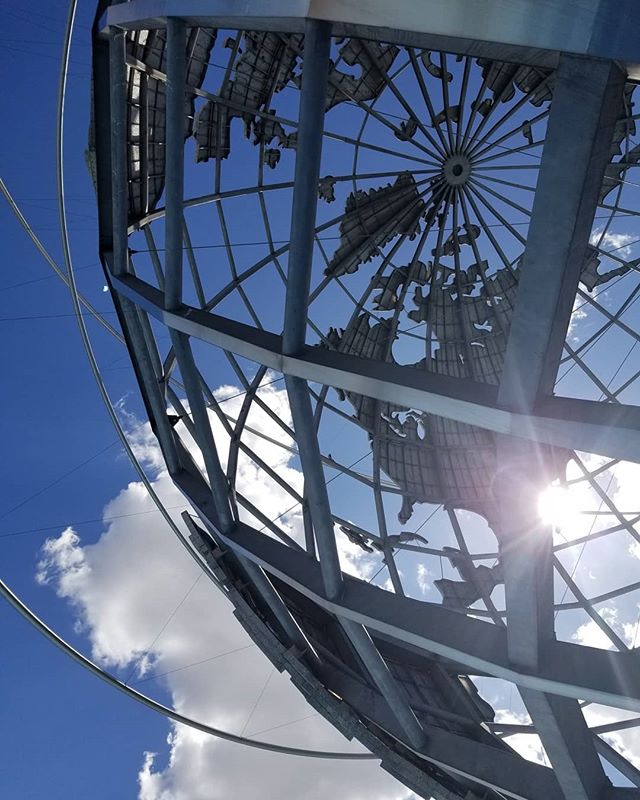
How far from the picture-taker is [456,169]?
20281 millimetres

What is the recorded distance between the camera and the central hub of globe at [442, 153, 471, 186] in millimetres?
20094

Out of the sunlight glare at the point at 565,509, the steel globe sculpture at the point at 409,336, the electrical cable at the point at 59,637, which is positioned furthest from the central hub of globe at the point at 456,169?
the electrical cable at the point at 59,637

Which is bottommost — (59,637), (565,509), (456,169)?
(59,637)

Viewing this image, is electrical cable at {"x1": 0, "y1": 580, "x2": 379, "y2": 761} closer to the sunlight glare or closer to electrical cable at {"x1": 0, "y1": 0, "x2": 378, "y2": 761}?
electrical cable at {"x1": 0, "y1": 0, "x2": 378, "y2": 761}

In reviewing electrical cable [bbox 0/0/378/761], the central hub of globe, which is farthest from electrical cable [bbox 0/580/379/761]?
the central hub of globe

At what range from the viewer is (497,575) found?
65.6 ft

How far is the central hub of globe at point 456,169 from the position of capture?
20094 mm

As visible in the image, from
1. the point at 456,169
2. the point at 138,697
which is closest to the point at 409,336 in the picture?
the point at 456,169

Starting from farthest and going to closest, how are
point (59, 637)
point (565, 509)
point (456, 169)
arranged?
point (456, 169)
point (565, 509)
point (59, 637)

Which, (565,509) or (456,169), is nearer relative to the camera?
(565,509)

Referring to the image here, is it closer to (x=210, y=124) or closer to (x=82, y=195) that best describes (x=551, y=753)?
(x=82, y=195)

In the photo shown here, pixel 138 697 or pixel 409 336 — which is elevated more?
pixel 409 336

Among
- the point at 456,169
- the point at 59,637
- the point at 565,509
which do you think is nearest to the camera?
the point at 59,637

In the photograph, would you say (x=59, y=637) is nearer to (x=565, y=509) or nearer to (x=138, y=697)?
(x=138, y=697)
